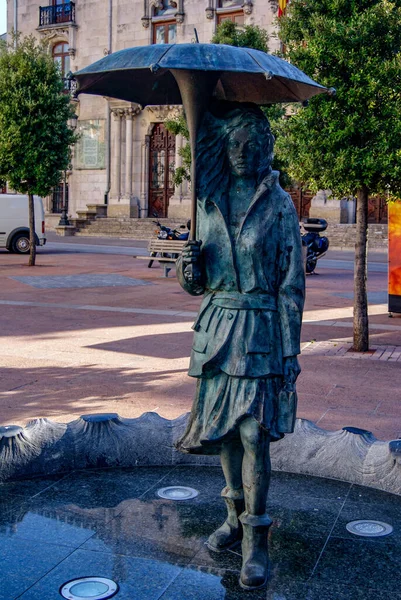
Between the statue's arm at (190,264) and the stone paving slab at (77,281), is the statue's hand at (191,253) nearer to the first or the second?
the statue's arm at (190,264)

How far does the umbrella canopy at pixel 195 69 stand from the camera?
3430 mm

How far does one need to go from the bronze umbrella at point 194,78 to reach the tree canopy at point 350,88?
539 cm

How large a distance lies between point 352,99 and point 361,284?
2.24m

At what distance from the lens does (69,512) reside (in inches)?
179

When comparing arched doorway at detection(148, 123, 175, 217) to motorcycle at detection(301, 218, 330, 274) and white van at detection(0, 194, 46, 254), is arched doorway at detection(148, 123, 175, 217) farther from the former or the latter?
motorcycle at detection(301, 218, 330, 274)

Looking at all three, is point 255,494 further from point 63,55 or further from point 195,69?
point 63,55

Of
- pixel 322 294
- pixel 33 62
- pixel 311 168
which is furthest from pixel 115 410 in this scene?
pixel 33 62

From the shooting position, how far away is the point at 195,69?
3.40 meters

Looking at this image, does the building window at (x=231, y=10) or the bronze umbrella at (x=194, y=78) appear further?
the building window at (x=231, y=10)

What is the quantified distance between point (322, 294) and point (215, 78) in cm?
1201

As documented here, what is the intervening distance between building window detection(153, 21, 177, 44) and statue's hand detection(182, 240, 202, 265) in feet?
114

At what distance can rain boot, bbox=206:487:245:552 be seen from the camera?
4.03 m

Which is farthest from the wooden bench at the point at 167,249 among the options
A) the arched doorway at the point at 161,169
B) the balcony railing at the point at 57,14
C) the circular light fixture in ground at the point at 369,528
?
the balcony railing at the point at 57,14

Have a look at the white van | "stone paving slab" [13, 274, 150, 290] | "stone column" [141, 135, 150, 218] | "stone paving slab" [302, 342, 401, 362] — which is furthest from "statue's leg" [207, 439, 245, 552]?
"stone column" [141, 135, 150, 218]
